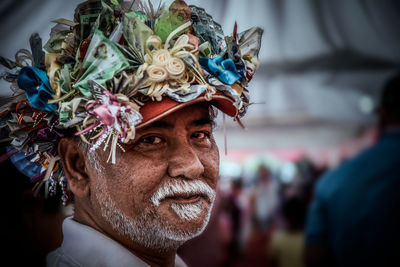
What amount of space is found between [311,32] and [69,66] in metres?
2.37

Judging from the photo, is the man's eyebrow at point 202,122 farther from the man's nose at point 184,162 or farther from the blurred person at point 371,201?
the blurred person at point 371,201

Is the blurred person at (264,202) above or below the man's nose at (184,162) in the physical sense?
below

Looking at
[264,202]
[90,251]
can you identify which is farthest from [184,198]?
[264,202]

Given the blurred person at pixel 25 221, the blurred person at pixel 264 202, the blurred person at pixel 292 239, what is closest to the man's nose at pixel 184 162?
the blurred person at pixel 25 221

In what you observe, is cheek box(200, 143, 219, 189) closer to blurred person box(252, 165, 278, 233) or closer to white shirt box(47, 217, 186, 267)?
white shirt box(47, 217, 186, 267)

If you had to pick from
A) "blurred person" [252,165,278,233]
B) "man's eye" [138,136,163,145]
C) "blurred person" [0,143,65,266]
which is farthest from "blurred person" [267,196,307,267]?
"blurred person" [252,165,278,233]

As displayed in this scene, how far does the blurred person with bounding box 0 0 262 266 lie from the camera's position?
1306 millimetres

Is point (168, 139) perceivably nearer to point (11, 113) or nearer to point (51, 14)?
point (11, 113)

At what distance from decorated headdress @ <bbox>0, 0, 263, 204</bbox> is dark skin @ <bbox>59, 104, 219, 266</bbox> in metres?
0.08

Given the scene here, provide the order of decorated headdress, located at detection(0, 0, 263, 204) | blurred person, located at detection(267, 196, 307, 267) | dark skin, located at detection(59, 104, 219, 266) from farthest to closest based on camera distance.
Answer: blurred person, located at detection(267, 196, 307, 267) < dark skin, located at detection(59, 104, 219, 266) < decorated headdress, located at detection(0, 0, 263, 204)

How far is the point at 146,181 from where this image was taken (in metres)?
1.37

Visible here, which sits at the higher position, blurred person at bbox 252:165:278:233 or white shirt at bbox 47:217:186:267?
white shirt at bbox 47:217:186:267

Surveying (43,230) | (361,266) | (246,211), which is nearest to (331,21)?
(361,266)

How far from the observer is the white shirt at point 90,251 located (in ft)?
4.73
